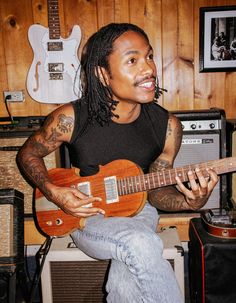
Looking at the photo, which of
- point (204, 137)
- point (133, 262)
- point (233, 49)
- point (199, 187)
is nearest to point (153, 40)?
point (233, 49)

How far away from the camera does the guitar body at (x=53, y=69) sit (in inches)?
93.8

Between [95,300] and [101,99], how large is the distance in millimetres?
1002

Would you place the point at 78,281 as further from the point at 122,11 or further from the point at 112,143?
the point at 122,11

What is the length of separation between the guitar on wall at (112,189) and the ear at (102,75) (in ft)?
1.34

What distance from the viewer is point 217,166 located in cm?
→ 129

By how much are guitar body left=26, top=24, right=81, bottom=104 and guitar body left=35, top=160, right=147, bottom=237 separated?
1012 millimetres

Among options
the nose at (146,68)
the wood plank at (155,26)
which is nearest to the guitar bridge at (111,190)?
the nose at (146,68)

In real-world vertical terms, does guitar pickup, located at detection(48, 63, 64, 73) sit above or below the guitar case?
above

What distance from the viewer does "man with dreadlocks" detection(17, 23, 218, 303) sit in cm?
125

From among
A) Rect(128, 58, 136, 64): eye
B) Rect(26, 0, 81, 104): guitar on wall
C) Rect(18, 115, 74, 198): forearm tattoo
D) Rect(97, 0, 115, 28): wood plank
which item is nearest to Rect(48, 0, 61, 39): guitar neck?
Rect(26, 0, 81, 104): guitar on wall

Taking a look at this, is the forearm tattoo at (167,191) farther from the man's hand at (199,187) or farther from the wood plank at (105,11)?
the wood plank at (105,11)

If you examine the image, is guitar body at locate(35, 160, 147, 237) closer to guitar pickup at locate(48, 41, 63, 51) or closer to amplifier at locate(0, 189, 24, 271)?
amplifier at locate(0, 189, 24, 271)

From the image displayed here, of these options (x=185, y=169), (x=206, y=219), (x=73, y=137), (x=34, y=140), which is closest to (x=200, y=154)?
(x=206, y=219)

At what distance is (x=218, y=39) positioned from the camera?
2.37 m
